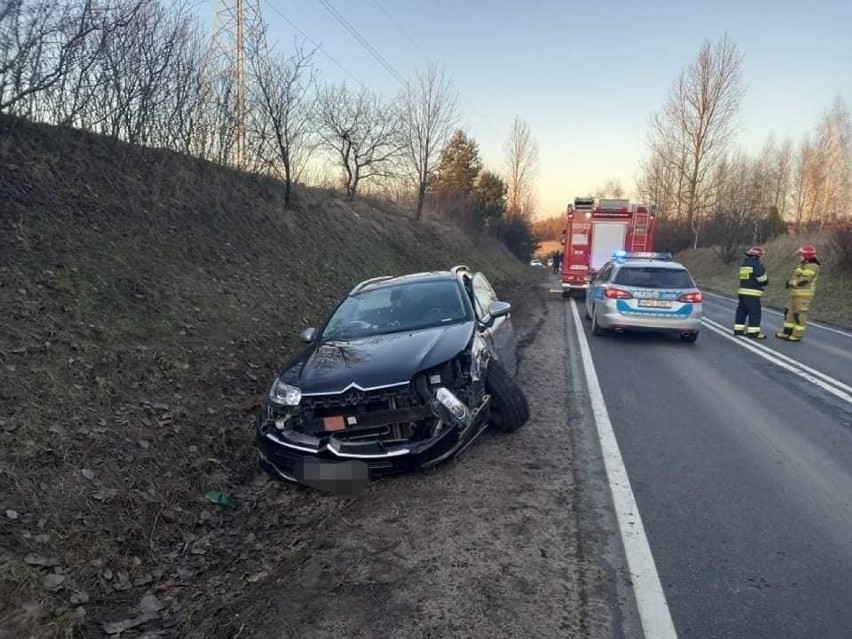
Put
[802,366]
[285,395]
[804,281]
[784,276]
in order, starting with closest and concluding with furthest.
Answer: [285,395] < [802,366] < [804,281] < [784,276]

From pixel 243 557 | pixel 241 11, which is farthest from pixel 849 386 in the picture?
pixel 241 11

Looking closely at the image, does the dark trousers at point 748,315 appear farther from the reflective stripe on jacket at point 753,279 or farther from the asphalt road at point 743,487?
the asphalt road at point 743,487

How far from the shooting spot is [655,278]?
10.8 m

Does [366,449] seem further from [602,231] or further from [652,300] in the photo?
[602,231]

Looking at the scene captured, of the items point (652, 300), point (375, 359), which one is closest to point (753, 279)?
point (652, 300)

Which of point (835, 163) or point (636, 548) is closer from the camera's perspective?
point (636, 548)

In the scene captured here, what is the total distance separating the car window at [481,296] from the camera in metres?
6.46

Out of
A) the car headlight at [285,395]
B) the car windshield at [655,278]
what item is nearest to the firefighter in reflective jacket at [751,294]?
the car windshield at [655,278]

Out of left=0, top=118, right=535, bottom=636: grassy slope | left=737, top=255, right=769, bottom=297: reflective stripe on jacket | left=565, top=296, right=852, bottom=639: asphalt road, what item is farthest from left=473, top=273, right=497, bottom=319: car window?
left=737, top=255, right=769, bottom=297: reflective stripe on jacket

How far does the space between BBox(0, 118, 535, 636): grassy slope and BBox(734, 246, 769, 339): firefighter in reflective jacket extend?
8.40 metres

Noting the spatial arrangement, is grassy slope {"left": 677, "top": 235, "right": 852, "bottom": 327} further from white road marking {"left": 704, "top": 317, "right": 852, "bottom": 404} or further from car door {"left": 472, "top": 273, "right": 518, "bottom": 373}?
car door {"left": 472, "top": 273, "right": 518, "bottom": 373}

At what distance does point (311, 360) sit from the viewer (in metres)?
5.21

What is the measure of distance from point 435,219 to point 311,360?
28.2 metres

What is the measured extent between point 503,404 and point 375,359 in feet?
4.37
